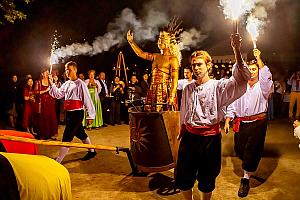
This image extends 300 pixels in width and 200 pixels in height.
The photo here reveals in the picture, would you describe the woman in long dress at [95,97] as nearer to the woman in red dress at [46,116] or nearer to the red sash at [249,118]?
the woman in red dress at [46,116]

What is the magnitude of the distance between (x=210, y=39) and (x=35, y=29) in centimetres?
877

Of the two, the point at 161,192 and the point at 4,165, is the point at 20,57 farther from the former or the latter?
the point at 4,165

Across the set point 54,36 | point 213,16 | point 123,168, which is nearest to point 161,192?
point 123,168

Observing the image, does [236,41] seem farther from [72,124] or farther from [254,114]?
[72,124]

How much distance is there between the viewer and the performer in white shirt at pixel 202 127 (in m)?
3.76

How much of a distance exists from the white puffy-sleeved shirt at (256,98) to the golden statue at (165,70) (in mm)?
1433

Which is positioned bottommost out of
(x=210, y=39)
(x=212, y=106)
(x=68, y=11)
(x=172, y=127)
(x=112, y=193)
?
(x=112, y=193)

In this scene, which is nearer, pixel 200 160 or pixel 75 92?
pixel 200 160

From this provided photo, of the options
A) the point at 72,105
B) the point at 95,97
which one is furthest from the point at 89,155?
the point at 95,97

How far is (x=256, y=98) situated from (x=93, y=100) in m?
7.11

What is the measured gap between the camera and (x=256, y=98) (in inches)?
204

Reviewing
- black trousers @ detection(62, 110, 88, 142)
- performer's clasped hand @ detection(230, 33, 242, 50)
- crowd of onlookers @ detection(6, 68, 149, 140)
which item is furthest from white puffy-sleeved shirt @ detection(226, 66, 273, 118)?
crowd of onlookers @ detection(6, 68, 149, 140)

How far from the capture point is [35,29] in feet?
50.9

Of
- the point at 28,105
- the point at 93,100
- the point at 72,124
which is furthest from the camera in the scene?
the point at 93,100
